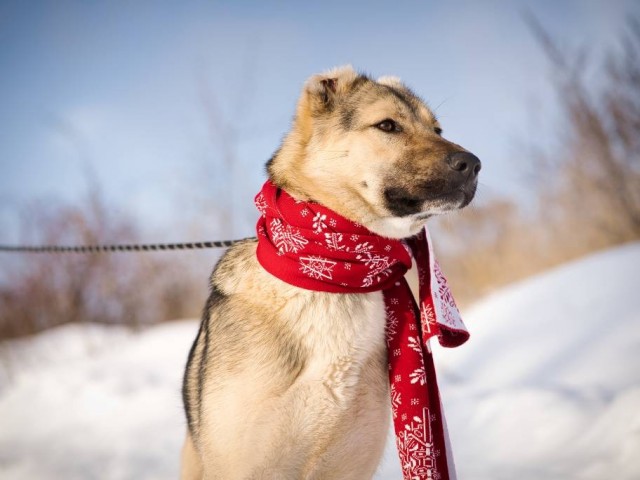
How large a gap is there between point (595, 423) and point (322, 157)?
3.62 metres

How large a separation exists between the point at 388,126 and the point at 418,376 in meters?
1.30

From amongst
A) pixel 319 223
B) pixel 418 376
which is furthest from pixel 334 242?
pixel 418 376

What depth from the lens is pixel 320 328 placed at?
2.30 metres

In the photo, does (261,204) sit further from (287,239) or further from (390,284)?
(390,284)

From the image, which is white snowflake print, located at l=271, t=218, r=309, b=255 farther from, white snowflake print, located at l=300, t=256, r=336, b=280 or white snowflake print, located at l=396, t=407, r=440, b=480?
white snowflake print, located at l=396, t=407, r=440, b=480

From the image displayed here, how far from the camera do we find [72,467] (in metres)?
4.61

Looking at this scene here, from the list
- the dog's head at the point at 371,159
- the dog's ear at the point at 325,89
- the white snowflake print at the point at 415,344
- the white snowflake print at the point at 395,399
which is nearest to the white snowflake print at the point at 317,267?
the dog's head at the point at 371,159

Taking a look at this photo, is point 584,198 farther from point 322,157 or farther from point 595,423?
point 322,157

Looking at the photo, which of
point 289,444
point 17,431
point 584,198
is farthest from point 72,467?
point 584,198

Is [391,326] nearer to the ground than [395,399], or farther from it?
farther from it

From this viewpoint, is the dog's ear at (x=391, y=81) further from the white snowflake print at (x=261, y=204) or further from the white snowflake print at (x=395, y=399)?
the white snowflake print at (x=395, y=399)

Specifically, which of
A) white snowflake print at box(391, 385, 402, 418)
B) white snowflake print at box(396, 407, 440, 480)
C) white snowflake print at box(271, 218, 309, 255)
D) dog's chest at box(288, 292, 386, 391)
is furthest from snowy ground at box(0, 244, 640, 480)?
white snowflake print at box(271, 218, 309, 255)

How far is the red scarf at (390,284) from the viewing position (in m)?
2.41

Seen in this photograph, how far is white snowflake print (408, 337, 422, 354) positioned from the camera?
98.6 inches
